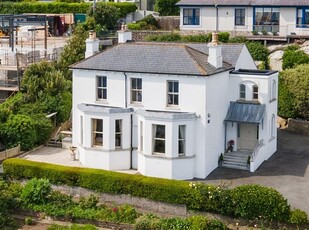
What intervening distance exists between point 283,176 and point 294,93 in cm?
1148

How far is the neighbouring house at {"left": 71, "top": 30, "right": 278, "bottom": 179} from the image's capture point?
34.2m

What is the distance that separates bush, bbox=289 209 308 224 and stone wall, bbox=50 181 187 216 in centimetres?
547

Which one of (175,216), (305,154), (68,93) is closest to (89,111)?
(175,216)

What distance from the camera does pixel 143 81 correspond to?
35.5 meters

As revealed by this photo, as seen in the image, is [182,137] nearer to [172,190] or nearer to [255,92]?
[172,190]

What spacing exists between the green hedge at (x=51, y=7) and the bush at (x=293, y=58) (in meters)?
27.6

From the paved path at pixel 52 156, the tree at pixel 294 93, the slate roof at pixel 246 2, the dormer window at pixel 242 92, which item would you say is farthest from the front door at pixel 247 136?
the slate roof at pixel 246 2

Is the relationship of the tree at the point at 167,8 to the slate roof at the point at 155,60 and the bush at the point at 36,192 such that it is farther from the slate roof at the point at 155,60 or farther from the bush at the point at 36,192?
the bush at the point at 36,192

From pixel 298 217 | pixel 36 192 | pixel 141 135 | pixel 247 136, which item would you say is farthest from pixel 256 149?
pixel 36 192

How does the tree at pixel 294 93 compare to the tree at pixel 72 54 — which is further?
the tree at pixel 72 54

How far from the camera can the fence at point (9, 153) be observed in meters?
37.5

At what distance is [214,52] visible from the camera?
117 feet

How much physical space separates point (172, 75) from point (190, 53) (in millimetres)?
1978

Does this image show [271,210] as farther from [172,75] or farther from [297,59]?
[297,59]
